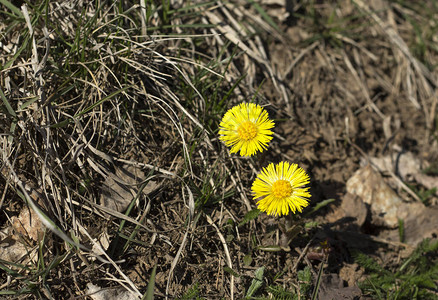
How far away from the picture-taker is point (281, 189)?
211 centimetres

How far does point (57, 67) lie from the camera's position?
7.55 feet

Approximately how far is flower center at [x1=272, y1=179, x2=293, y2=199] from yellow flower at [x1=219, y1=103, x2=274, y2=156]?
21 centimetres

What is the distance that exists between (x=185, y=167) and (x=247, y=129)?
455mm

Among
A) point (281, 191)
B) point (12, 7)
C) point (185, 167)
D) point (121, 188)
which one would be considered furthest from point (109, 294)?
point (12, 7)

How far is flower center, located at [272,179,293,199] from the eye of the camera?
2102mm

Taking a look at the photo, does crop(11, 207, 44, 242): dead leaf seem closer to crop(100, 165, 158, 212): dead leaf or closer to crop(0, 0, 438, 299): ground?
crop(0, 0, 438, 299): ground

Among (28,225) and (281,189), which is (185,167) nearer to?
(281,189)

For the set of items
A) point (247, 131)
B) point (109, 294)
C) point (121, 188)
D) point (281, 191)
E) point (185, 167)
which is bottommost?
point (109, 294)

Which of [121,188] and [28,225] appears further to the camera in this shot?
[121,188]

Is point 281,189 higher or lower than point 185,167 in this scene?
higher

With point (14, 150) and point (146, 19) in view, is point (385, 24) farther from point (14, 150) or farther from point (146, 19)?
point (14, 150)

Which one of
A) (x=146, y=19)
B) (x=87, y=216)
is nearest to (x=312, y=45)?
(x=146, y=19)

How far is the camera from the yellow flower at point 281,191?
2.07 m

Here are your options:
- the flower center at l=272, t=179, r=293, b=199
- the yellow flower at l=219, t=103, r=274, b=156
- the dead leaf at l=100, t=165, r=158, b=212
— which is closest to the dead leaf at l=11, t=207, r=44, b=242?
the dead leaf at l=100, t=165, r=158, b=212
